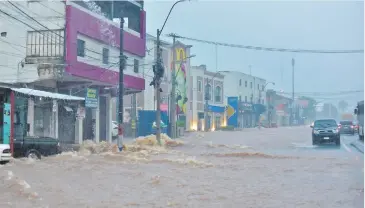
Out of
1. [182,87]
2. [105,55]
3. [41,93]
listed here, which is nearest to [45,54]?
[41,93]

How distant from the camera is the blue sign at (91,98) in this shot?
1068 inches

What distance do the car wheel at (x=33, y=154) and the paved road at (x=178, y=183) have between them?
15.5 inches

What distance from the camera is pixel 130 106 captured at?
128ft

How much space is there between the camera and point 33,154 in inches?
683

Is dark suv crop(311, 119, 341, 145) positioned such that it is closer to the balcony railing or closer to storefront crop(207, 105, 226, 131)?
the balcony railing

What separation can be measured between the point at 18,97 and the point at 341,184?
12599mm

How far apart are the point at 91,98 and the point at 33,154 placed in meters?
11.1

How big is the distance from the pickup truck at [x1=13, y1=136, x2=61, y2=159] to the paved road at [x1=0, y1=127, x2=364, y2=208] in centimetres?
44

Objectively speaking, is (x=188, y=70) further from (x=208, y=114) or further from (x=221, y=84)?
(x=221, y=84)

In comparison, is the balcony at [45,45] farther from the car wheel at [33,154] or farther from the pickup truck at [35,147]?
the car wheel at [33,154]

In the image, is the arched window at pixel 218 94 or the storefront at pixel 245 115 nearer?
the arched window at pixel 218 94

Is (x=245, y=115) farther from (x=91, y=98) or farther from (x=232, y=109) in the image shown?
(x=91, y=98)

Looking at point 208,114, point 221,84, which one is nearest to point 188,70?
point 208,114

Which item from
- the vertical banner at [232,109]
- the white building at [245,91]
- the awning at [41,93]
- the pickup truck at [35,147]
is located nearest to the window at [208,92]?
the vertical banner at [232,109]
